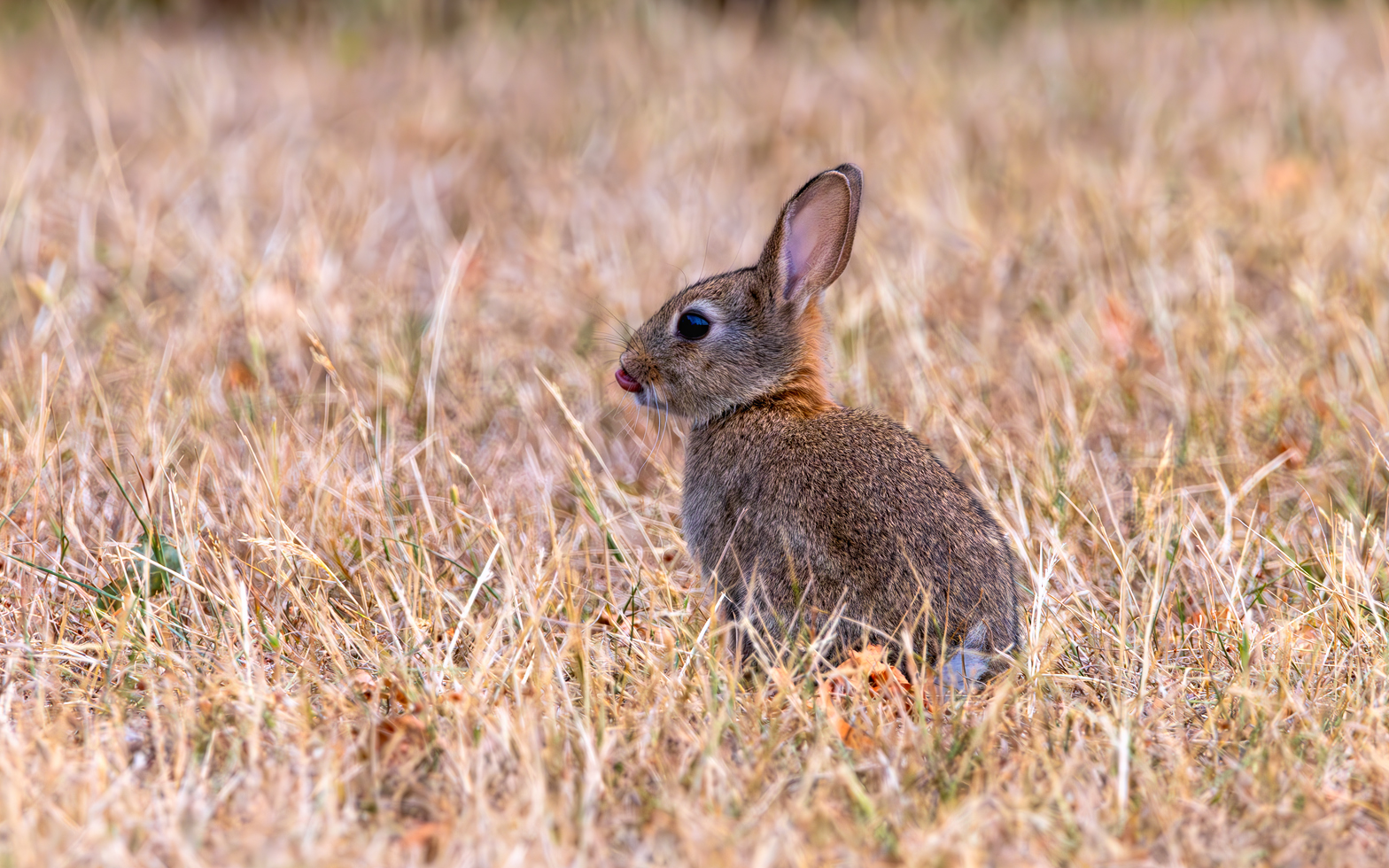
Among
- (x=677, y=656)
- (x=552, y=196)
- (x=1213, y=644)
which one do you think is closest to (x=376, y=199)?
(x=552, y=196)

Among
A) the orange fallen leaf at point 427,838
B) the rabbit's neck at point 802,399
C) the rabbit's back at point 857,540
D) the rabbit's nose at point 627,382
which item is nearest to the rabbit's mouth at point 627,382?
the rabbit's nose at point 627,382

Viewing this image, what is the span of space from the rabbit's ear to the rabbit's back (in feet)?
1.36

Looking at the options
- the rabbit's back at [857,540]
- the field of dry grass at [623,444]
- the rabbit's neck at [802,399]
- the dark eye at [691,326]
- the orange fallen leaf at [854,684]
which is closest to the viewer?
the field of dry grass at [623,444]

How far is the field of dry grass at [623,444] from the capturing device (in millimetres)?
2336

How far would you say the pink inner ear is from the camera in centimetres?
339

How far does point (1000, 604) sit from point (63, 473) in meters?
2.27

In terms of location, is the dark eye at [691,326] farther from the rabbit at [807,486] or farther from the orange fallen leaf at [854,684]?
the orange fallen leaf at [854,684]

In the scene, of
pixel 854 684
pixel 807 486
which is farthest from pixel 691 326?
pixel 854 684

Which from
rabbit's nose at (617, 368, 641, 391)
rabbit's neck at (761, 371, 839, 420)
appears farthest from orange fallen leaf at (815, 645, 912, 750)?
rabbit's nose at (617, 368, 641, 391)

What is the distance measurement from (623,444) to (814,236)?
98 centimetres

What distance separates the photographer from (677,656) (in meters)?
2.93

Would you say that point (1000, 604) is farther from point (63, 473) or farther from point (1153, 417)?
point (63, 473)

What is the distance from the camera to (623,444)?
4.17 meters

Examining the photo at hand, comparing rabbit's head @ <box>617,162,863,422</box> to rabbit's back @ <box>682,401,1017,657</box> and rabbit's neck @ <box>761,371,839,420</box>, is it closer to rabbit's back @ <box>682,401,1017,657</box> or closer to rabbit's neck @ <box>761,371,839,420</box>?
rabbit's neck @ <box>761,371,839,420</box>
